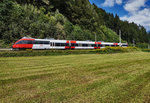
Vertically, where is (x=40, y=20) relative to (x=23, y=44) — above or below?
above

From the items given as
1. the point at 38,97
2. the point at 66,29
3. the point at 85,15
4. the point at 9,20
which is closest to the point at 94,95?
the point at 38,97

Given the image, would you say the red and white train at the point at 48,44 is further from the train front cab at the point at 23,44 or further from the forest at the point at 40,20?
the forest at the point at 40,20

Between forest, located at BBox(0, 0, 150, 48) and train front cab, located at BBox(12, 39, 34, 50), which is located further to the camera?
forest, located at BBox(0, 0, 150, 48)

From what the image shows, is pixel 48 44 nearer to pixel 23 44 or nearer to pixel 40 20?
pixel 23 44

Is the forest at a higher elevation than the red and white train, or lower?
higher

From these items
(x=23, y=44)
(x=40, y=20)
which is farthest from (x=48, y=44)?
(x=40, y=20)

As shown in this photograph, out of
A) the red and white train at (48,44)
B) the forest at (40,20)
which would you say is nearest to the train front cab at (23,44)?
the red and white train at (48,44)

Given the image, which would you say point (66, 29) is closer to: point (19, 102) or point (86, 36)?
point (86, 36)

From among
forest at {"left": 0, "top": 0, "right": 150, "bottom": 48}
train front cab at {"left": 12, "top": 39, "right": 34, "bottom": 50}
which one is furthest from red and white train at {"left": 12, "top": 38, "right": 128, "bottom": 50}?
forest at {"left": 0, "top": 0, "right": 150, "bottom": 48}

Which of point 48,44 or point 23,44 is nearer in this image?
point 23,44

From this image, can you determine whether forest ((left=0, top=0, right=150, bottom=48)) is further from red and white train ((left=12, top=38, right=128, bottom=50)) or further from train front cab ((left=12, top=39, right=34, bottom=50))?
red and white train ((left=12, top=38, right=128, bottom=50))

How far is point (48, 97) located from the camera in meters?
3.24

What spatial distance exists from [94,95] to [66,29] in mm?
42140

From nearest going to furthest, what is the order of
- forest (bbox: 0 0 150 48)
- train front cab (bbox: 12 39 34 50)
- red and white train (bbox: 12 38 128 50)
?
1. train front cab (bbox: 12 39 34 50)
2. red and white train (bbox: 12 38 128 50)
3. forest (bbox: 0 0 150 48)
